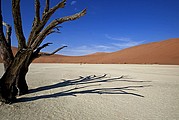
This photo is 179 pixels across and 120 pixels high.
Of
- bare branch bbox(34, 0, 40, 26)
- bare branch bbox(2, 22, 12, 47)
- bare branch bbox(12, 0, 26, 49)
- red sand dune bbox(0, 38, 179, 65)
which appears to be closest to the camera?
bare branch bbox(12, 0, 26, 49)

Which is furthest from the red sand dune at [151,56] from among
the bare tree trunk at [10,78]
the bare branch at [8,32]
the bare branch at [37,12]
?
→ the bare tree trunk at [10,78]

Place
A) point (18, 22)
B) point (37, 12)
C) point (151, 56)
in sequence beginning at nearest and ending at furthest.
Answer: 1. point (18, 22)
2. point (37, 12)
3. point (151, 56)

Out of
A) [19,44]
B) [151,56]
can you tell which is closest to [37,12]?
[19,44]

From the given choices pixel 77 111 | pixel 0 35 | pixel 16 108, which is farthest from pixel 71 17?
pixel 16 108

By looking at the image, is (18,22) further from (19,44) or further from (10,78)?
(10,78)

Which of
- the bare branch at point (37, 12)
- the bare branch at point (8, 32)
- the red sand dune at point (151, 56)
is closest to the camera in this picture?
the bare branch at point (37, 12)

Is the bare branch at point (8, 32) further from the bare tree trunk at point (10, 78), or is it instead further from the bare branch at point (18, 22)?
the bare tree trunk at point (10, 78)

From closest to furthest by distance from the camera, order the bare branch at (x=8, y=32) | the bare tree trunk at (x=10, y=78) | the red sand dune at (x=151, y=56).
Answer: the bare tree trunk at (x=10, y=78) < the bare branch at (x=8, y=32) < the red sand dune at (x=151, y=56)

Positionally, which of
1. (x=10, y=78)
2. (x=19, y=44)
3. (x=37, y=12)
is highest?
(x=37, y=12)

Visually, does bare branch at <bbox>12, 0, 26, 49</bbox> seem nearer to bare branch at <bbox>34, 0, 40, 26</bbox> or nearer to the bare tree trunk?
bare branch at <bbox>34, 0, 40, 26</bbox>

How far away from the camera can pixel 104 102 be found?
4.27m

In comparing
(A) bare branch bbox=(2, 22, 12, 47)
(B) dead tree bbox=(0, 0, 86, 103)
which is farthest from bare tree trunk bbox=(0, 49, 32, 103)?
(A) bare branch bbox=(2, 22, 12, 47)

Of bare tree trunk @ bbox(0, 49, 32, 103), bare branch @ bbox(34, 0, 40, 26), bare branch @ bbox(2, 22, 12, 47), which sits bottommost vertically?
bare tree trunk @ bbox(0, 49, 32, 103)

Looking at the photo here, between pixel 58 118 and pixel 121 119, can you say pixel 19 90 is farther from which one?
pixel 121 119
